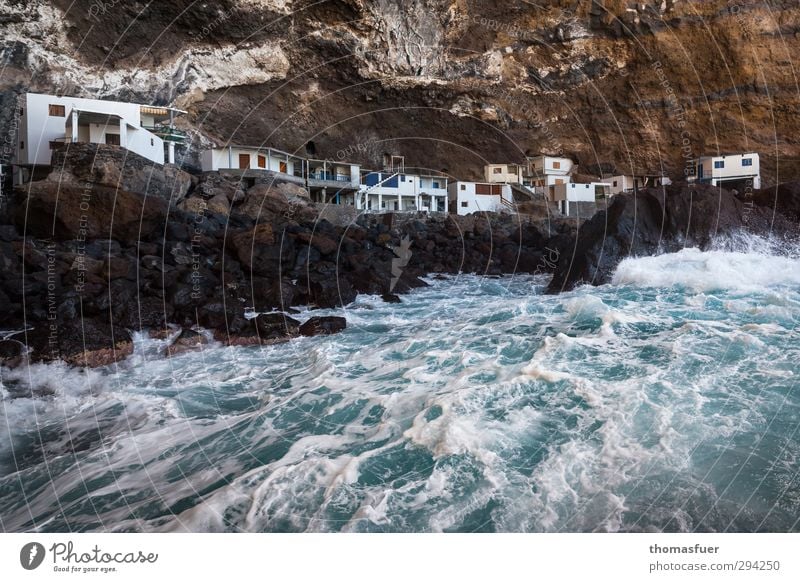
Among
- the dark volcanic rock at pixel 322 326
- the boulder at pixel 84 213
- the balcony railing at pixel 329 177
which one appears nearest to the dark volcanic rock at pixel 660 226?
the dark volcanic rock at pixel 322 326

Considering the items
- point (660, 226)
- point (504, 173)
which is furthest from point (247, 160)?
point (660, 226)

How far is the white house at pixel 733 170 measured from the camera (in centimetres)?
2984

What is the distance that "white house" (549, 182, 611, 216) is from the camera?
34.6 m

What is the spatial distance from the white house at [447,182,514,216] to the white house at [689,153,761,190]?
12.0 m


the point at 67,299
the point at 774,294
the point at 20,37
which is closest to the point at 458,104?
the point at 20,37

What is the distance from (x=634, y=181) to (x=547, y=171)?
21.1 feet

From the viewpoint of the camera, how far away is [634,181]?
36250 mm

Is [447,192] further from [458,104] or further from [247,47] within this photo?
[247,47]

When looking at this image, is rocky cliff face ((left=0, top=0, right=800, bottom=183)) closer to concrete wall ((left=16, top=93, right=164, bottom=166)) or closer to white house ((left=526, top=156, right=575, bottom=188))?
white house ((left=526, top=156, right=575, bottom=188))

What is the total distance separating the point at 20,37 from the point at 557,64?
95.4ft

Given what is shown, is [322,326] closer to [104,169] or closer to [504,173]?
[104,169]

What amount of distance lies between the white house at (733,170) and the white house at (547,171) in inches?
346

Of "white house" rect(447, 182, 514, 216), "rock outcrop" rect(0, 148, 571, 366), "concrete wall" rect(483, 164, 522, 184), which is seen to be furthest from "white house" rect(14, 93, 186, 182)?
"concrete wall" rect(483, 164, 522, 184)

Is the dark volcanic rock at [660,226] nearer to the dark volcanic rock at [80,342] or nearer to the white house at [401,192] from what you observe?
the dark volcanic rock at [80,342]
